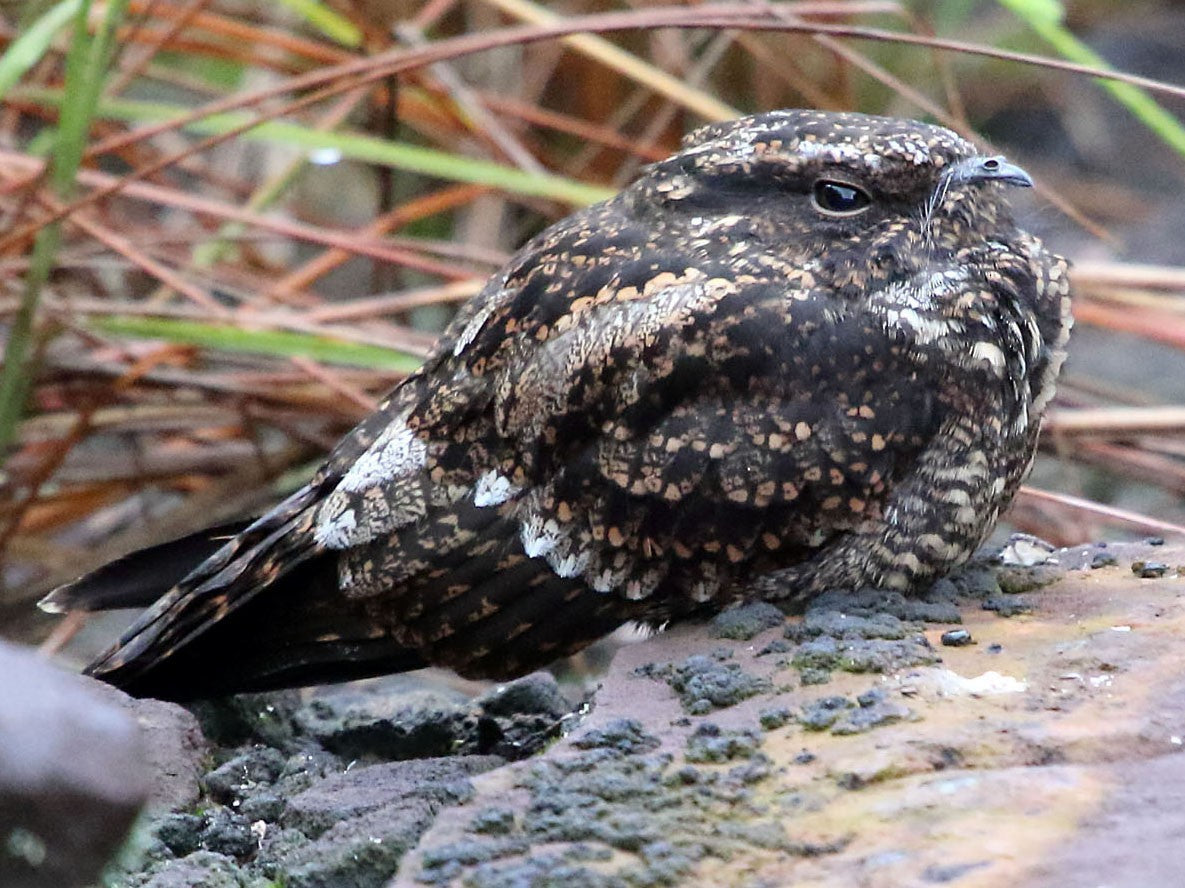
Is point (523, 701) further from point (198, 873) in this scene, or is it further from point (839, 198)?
point (839, 198)

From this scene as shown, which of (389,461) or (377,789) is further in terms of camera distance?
(389,461)

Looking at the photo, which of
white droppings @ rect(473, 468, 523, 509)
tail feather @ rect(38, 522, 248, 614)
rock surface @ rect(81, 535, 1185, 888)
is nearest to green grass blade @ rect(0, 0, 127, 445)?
tail feather @ rect(38, 522, 248, 614)

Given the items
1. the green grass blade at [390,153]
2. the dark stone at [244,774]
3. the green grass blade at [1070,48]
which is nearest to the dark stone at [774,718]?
the dark stone at [244,774]

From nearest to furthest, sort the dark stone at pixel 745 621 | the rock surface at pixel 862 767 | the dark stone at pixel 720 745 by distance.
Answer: the rock surface at pixel 862 767
the dark stone at pixel 720 745
the dark stone at pixel 745 621

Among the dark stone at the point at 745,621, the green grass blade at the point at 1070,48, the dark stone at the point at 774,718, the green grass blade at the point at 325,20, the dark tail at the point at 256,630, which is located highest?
the green grass blade at the point at 325,20

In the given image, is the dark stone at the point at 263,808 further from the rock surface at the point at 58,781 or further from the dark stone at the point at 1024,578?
the dark stone at the point at 1024,578

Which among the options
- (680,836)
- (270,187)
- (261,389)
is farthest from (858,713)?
(270,187)

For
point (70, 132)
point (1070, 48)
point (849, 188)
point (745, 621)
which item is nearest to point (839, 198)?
point (849, 188)
